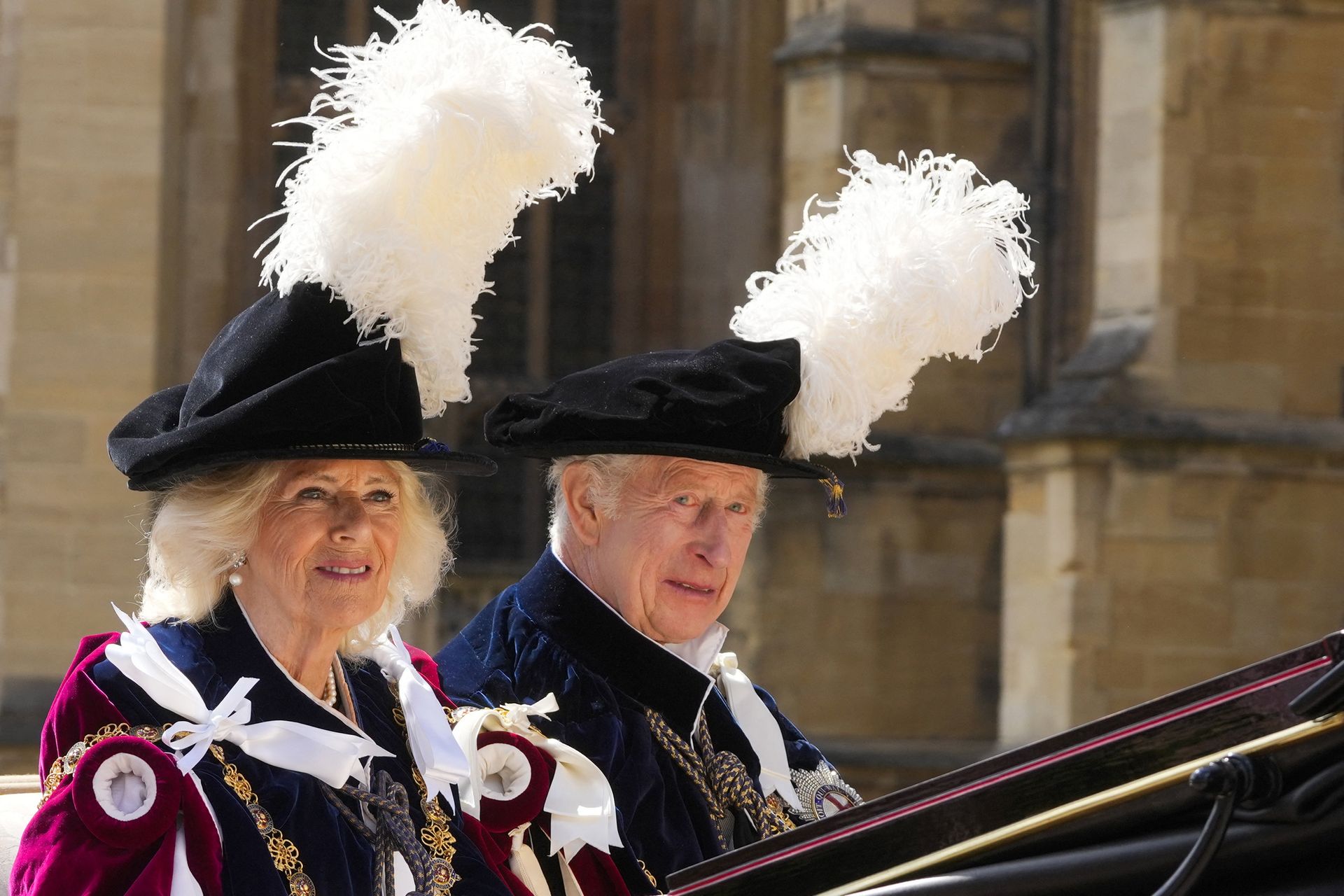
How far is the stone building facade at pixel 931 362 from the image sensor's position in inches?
368

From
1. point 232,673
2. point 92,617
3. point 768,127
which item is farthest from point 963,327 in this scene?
point 768,127

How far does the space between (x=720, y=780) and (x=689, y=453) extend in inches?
21.9

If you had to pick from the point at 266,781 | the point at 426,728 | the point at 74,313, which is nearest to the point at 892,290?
the point at 426,728

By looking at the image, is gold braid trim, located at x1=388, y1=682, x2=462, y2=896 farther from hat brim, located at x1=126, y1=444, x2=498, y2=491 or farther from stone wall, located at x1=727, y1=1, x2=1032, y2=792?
stone wall, located at x1=727, y1=1, x2=1032, y2=792

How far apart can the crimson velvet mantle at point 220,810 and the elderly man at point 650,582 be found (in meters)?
0.42

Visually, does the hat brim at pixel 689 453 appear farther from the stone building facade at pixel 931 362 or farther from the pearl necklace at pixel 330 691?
the stone building facade at pixel 931 362

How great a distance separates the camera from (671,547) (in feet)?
11.9

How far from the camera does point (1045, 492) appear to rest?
956 cm

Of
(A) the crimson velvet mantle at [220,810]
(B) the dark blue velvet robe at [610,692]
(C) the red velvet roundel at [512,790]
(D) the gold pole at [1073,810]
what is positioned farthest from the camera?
(B) the dark blue velvet robe at [610,692]

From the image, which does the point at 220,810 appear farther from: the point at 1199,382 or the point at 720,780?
the point at 1199,382

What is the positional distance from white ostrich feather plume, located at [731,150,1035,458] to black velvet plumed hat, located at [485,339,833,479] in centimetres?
5

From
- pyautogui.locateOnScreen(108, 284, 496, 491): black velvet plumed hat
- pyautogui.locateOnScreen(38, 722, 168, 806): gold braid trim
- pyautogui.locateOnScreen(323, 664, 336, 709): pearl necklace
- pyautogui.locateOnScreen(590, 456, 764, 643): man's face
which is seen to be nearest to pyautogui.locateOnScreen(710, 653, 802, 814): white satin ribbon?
pyautogui.locateOnScreen(590, 456, 764, 643): man's face

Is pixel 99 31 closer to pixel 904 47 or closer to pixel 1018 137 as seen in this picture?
pixel 904 47

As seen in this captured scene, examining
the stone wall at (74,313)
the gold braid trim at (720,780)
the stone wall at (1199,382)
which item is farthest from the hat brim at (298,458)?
the stone wall at (74,313)
